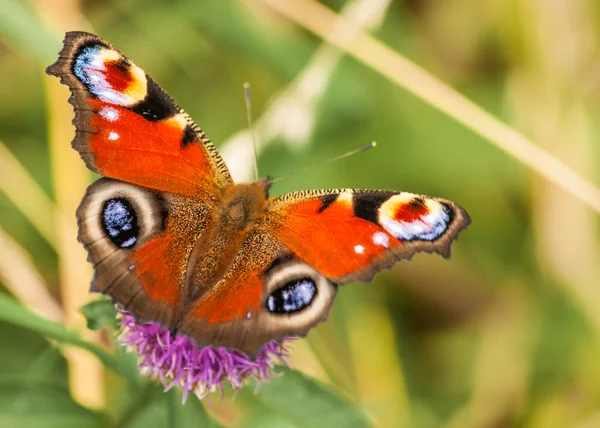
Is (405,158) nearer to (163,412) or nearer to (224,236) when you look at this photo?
(224,236)

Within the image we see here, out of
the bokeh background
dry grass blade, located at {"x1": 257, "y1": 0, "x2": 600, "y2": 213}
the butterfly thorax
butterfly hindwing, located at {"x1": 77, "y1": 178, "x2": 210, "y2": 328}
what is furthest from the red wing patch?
dry grass blade, located at {"x1": 257, "y1": 0, "x2": 600, "y2": 213}

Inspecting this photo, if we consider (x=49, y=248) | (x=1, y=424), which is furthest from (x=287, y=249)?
(x=49, y=248)

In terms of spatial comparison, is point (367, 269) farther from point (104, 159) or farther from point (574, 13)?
point (574, 13)

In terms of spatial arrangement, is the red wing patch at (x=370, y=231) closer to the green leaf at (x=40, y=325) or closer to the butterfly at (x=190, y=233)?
the butterfly at (x=190, y=233)

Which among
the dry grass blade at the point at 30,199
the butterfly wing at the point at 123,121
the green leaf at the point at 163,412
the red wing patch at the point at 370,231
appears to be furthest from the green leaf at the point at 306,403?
the dry grass blade at the point at 30,199

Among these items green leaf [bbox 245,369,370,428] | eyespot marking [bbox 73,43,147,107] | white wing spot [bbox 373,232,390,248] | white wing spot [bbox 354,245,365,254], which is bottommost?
green leaf [bbox 245,369,370,428]

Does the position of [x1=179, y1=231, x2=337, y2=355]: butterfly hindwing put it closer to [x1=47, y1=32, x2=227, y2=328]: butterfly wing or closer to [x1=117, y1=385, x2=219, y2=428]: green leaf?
[x1=47, y1=32, x2=227, y2=328]: butterfly wing
